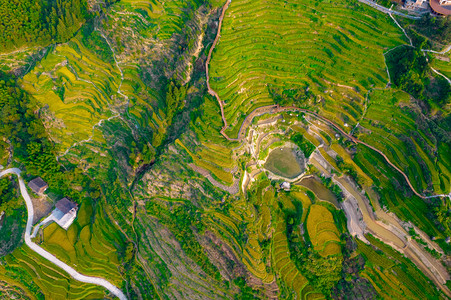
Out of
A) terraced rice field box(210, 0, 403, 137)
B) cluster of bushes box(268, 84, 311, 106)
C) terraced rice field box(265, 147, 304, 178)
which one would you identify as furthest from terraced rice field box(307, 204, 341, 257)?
cluster of bushes box(268, 84, 311, 106)

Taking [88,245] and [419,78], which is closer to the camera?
[88,245]

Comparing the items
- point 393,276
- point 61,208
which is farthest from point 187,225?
point 393,276

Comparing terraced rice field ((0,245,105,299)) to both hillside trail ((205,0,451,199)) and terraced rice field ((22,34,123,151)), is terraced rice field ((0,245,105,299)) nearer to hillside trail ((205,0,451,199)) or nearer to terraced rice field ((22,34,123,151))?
terraced rice field ((22,34,123,151))

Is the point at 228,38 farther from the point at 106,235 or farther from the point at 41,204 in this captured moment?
the point at 41,204

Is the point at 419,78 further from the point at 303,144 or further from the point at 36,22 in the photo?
the point at 36,22

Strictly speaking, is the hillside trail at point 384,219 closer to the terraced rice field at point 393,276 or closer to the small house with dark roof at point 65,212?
the terraced rice field at point 393,276

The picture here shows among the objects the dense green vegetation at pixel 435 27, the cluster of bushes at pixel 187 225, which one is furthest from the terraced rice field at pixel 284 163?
the dense green vegetation at pixel 435 27

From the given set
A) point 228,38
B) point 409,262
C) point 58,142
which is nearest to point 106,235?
point 58,142
